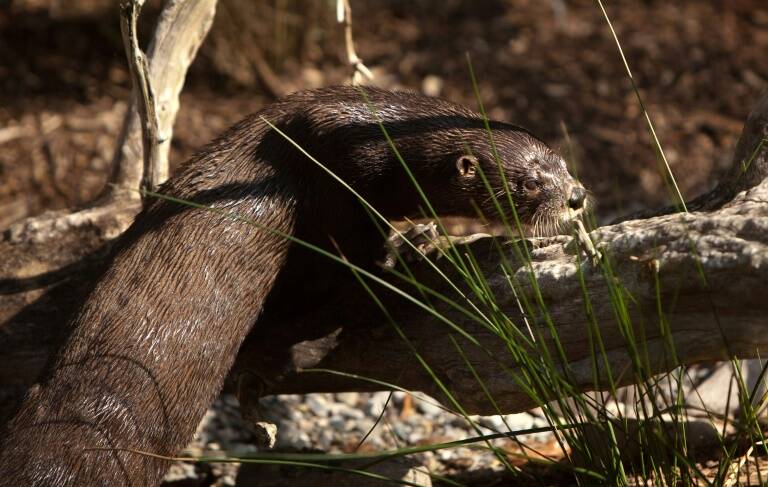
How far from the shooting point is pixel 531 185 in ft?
9.82

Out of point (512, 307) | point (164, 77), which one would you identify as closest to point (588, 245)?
point (512, 307)

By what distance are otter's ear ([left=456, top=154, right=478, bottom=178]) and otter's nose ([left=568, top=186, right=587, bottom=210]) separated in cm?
30

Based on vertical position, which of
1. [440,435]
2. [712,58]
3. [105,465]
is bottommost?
[440,435]

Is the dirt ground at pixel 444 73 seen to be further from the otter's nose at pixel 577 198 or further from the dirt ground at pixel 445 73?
the otter's nose at pixel 577 198

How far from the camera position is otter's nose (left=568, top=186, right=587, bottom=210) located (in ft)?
9.82

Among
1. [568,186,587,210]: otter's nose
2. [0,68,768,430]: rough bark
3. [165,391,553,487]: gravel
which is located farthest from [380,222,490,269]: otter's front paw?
[165,391,553,487]: gravel

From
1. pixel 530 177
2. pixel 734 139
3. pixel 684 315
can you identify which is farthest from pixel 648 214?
pixel 734 139

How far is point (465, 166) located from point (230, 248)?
2.43ft

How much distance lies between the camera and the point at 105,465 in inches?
104

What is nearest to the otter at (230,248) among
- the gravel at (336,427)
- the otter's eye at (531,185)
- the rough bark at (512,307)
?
the otter's eye at (531,185)

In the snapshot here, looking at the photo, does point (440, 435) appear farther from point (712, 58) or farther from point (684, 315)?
point (712, 58)

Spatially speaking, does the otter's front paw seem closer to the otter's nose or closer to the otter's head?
the otter's head

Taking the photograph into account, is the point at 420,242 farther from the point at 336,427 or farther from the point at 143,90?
the point at 336,427

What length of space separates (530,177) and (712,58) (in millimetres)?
3793
